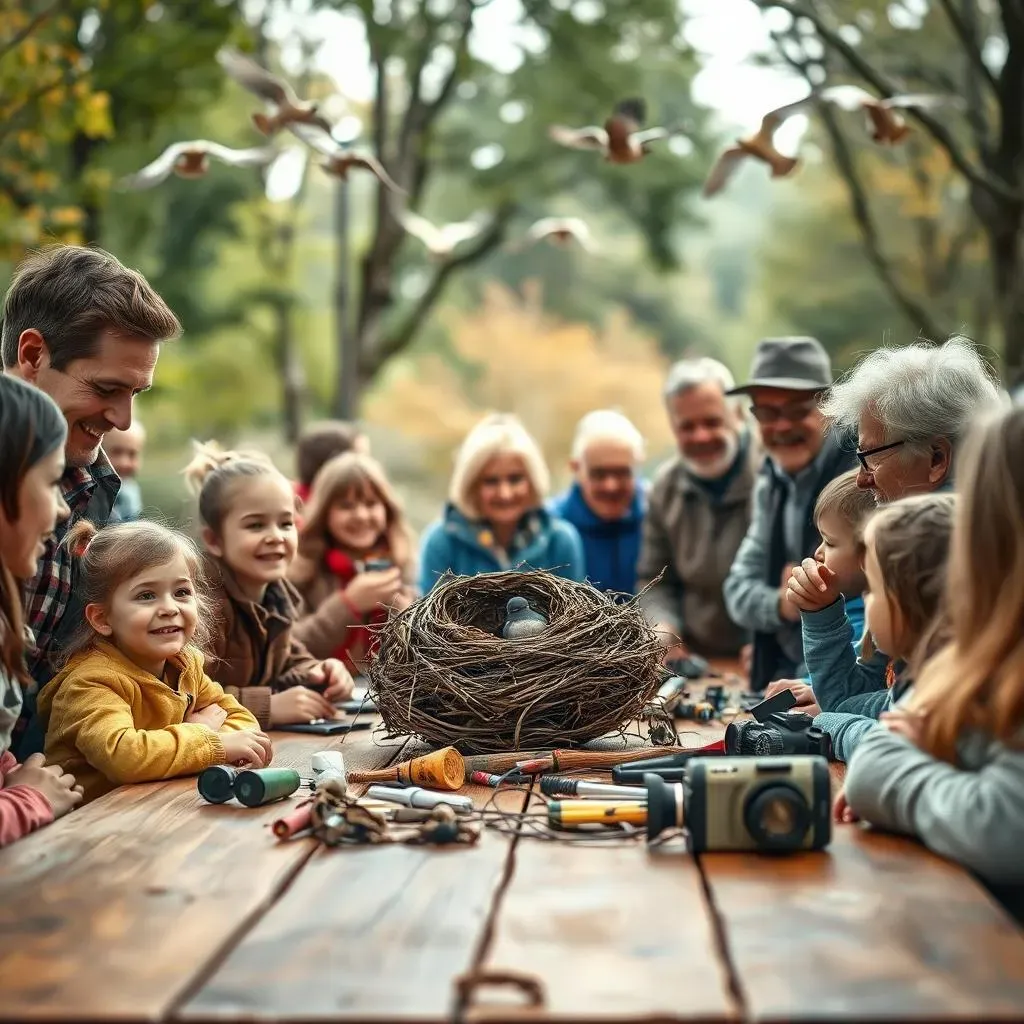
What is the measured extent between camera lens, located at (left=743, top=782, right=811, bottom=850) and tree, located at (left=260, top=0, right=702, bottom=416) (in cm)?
902

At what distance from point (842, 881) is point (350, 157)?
412cm

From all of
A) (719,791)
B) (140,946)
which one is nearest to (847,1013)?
(719,791)

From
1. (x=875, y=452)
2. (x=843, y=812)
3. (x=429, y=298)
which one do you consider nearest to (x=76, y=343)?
(x=875, y=452)

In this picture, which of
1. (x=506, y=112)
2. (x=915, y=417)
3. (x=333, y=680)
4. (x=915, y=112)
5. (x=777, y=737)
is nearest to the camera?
(x=777, y=737)

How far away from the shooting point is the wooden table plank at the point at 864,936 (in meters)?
1.75

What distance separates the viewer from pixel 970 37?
7305 mm

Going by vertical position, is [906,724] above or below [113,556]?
below

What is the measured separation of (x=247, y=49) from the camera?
8.66 metres

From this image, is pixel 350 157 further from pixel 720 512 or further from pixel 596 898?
pixel 596 898

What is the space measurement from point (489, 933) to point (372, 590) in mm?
3053

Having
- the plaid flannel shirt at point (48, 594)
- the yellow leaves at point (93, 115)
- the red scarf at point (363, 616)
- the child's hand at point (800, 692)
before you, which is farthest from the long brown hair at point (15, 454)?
the yellow leaves at point (93, 115)

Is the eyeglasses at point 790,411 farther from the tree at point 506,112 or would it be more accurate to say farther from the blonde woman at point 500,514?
the tree at point 506,112

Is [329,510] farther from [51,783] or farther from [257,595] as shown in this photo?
[51,783]

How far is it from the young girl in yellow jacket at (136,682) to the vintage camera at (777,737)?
1075 millimetres
